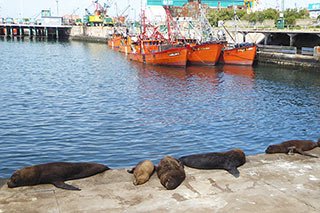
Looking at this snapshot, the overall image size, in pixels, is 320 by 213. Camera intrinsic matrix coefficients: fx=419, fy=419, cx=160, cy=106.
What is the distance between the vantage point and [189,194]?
273 inches

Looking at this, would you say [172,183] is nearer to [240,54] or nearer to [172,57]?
[172,57]

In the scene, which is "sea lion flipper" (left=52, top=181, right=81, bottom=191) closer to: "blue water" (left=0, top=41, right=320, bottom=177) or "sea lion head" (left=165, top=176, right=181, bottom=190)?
"sea lion head" (left=165, top=176, right=181, bottom=190)

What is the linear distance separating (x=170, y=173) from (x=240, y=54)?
32.8 meters

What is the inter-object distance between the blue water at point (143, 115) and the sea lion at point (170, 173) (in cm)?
367

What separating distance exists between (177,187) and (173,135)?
719 cm

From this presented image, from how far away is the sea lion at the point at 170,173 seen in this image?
23.4ft

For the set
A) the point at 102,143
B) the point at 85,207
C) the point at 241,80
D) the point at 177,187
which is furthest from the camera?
the point at 241,80

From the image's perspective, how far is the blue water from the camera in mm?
12734

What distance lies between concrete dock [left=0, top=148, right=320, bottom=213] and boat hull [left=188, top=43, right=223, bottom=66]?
2995 centimetres

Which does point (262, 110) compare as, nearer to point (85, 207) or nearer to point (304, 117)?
point (304, 117)

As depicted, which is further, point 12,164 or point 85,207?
point 12,164

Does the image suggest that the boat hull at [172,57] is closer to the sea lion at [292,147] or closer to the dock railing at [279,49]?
the dock railing at [279,49]

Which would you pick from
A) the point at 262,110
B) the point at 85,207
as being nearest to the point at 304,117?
the point at 262,110

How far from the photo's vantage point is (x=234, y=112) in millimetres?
18453
